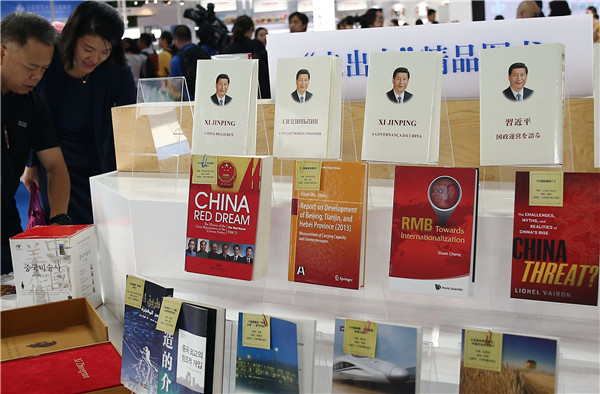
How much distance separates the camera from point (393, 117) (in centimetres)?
149

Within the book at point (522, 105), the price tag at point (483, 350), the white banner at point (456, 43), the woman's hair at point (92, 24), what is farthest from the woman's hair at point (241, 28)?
the price tag at point (483, 350)

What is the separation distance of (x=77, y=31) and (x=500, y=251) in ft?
7.20

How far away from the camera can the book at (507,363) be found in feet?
3.80

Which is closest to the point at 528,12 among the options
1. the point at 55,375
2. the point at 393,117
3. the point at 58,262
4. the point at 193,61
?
the point at 193,61

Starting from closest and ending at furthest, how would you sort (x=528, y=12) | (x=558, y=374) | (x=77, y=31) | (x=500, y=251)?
(x=558, y=374)
(x=500, y=251)
(x=77, y=31)
(x=528, y=12)

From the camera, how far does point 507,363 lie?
46.4 inches

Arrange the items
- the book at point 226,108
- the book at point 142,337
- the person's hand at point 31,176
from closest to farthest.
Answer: the book at point 142,337 → the book at point 226,108 → the person's hand at point 31,176

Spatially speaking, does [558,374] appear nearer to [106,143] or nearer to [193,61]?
[106,143]

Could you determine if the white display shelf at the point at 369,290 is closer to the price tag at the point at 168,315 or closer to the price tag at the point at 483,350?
the price tag at the point at 483,350

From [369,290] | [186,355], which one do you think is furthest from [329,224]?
[186,355]

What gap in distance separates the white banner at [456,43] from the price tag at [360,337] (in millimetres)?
909

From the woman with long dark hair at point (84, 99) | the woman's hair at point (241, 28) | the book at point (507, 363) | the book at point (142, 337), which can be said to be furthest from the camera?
the woman's hair at point (241, 28)

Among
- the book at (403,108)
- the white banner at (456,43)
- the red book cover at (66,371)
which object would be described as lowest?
the red book cover at (66,371)

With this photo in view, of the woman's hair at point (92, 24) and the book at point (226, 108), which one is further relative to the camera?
the woman's hair at point (92, 24)
